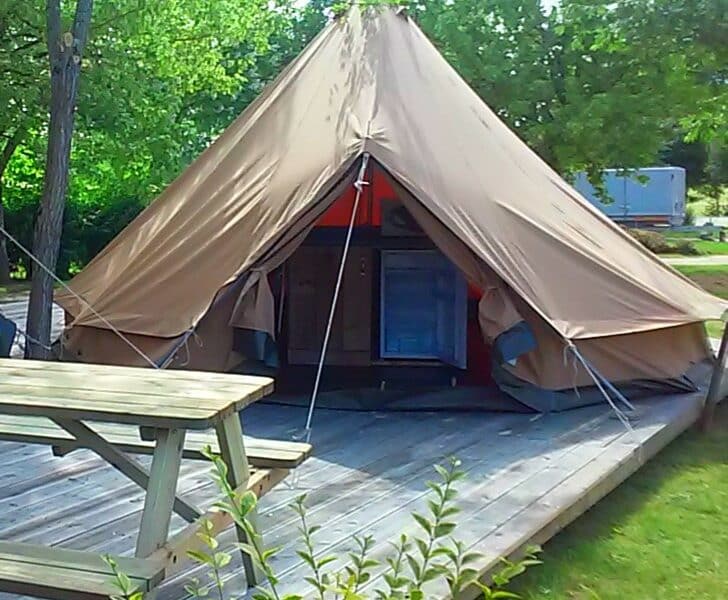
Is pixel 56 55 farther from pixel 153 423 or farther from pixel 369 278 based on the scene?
pixel 153 423

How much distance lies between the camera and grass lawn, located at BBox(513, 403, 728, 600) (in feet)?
10.4

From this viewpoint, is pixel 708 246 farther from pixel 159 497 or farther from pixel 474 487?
pixel 159 497

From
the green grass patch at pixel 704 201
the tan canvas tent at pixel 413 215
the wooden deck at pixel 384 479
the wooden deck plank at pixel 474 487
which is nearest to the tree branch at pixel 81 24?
the tan canvas tent at pixel 413 215

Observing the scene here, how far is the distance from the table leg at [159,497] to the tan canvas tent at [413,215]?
Answer: 2.59 m

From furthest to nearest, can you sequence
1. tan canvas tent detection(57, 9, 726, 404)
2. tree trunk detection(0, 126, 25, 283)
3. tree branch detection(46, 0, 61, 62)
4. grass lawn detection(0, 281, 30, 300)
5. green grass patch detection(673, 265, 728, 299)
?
tree trunk detection(0, 126, 25, 283) → grass lawn detection(0, 281, 30, 300) → green grass patch detection(673, 265, 728, 299) → tree branch detection(46, 0, 61, 62) → tan canvas tent detection(57, 9, 726, 404)

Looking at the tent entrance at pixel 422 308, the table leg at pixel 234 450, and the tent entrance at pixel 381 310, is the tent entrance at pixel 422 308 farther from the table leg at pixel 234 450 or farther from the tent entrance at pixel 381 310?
the table leg at pixel 234 450

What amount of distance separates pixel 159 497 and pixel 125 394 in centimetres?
37

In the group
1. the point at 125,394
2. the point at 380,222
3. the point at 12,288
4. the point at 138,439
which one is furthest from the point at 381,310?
the point at 12,288

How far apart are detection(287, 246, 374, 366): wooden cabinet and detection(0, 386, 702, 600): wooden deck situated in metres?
0.99

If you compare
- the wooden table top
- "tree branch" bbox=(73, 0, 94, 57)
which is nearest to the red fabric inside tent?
"tree branch" bbox=(73, 0, 94, 57)

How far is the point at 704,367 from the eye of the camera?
5.93 meters

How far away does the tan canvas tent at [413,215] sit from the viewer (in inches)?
197

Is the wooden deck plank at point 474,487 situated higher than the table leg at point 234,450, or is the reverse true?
the table leg at point 234,450

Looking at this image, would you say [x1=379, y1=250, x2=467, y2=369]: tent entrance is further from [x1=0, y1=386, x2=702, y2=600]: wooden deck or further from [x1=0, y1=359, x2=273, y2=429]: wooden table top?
[x1=0, y1=359, x2=273, y2=429]: wooden table top
